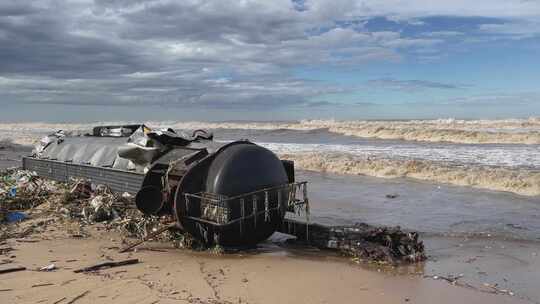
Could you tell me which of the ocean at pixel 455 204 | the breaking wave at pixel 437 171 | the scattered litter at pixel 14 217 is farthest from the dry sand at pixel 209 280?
the breaking wave at pixel 437 171

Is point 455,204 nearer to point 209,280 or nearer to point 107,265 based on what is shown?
point 209,280

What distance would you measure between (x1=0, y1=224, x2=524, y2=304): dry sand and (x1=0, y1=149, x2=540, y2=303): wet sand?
0.5 inches

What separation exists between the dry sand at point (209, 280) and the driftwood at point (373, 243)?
0.98 ft

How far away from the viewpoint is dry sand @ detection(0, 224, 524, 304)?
620cm

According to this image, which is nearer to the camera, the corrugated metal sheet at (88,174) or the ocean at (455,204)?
the ocean at (455,204)

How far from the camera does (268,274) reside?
7.23 meters

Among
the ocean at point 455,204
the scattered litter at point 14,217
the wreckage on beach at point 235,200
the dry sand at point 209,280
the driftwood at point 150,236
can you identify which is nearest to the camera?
the dry sand at point 209,280

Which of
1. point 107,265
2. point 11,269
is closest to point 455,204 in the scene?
point 107,265

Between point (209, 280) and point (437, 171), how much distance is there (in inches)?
581

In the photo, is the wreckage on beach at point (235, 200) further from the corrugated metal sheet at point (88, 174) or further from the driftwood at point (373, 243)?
the corrugated metal sheet at point (88, 174)

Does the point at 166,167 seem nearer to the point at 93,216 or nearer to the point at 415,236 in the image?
the point at 93,216

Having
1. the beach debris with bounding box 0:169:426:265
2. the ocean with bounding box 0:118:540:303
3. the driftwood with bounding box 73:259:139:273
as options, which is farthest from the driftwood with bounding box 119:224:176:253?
the ocean with bounding box 0:118:540:303

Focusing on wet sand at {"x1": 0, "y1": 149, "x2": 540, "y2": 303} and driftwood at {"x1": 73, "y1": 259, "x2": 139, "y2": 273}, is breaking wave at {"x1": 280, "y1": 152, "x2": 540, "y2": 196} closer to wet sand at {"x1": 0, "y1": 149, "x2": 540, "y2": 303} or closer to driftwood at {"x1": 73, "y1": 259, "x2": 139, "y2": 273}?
wet sand at {"x1": 0, "y1": 149, "x2": 540, "y2": 303}

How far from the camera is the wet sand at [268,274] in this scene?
20.5 ft
